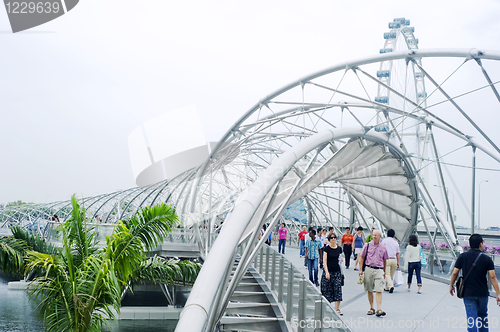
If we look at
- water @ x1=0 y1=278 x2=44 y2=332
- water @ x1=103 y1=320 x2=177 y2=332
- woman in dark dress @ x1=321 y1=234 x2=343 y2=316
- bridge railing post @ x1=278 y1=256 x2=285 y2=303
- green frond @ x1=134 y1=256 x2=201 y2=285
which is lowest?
water @ x1=103 y1=320 x2=177 y2=332

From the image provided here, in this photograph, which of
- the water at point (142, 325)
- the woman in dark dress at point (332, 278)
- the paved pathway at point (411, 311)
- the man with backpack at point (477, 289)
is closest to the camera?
the man with backpack at point (477, 289)

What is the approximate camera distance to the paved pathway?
8641mm

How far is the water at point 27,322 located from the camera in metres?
18.6

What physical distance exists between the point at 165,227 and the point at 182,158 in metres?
33.1

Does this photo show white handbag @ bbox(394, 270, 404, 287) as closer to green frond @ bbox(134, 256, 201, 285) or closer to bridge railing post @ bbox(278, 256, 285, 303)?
bridge railing post @ bbox(278, 256, 285, 303)

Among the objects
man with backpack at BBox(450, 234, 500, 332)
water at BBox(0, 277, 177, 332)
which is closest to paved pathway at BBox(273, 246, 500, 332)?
man with backpack at BBox(450, 234, 500, 332)

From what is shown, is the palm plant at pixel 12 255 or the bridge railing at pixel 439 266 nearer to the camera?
the palm plant at pixel 12 255

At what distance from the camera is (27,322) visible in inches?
757

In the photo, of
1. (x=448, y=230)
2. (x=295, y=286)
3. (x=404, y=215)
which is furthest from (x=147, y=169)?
(x=295, y=286)

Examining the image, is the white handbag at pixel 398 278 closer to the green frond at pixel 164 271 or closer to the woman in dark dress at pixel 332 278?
the woman in dark dress at pixel 332 278

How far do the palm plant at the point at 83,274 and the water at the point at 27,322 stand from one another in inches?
368

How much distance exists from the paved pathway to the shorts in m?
0.60

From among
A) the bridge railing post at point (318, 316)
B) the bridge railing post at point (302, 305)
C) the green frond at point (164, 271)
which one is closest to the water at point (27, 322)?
the green frond at point (164, 271)

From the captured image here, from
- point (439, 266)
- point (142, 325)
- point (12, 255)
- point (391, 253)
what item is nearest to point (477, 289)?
point (391, 253)
